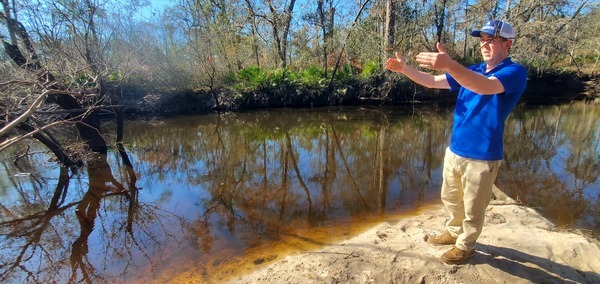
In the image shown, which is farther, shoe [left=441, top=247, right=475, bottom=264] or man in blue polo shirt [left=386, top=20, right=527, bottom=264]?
shoe [left=441, top=247, right=475, bottom=264]

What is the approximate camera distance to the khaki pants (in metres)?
2.34

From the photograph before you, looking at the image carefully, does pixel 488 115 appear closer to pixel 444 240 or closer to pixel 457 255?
pixel 457 255

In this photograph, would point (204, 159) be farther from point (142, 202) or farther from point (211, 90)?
Result: point (211, 90)

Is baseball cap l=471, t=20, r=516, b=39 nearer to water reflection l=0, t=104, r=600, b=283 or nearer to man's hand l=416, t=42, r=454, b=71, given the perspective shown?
man's hand l=416, t=42, r=454, b=71

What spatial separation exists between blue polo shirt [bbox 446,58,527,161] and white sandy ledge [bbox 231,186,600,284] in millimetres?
1022

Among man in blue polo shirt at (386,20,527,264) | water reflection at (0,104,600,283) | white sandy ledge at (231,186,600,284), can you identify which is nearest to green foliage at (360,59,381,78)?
water reflection at (0,104,600,283)

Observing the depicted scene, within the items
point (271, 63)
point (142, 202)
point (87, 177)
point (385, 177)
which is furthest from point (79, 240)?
point (271, 63)

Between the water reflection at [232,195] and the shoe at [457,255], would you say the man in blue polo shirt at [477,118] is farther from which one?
the water reflection at [232,195]

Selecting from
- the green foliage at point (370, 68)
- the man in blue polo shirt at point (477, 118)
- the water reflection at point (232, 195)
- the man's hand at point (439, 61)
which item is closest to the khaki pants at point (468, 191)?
the man in blue polo shirt at point (477, 118)

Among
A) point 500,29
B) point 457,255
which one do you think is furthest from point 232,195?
point 500,29

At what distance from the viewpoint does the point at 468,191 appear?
2441 mm

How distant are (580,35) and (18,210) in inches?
1156

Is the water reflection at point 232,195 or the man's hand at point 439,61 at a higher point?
the man's hand at point 439,61

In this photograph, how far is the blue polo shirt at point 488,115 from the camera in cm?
207
